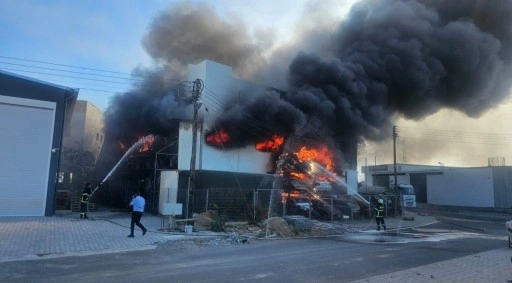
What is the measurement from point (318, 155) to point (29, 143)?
17021 millimetres

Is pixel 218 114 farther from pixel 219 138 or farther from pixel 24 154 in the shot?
pixel 24 154

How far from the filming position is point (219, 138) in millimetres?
24641

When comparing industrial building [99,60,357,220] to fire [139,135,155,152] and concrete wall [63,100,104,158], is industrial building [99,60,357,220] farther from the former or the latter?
concrete wall [63,100,104,158]

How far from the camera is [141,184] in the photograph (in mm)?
22906

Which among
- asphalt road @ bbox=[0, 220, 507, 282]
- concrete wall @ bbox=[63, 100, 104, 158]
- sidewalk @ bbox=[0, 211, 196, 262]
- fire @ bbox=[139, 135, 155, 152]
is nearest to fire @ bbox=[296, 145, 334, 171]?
fire @ bbox=[139, 135, 155, 152]

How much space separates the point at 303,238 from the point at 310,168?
38.9ft

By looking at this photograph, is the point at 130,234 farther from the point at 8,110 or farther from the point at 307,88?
the point at 307,88

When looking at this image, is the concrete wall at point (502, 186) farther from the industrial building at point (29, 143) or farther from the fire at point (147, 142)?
the industrial building at point (29, 143)

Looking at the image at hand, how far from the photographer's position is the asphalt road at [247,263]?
268 inches

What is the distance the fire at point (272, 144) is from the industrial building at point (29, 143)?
12927 mm

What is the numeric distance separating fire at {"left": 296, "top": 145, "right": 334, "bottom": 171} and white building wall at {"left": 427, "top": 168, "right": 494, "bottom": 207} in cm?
1995

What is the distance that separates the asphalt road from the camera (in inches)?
268

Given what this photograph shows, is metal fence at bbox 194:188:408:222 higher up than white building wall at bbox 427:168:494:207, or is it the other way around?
white building wall at bbox 427:168:494:207

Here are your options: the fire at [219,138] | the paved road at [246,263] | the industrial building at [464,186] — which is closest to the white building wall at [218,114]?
the fire at [219,138]
